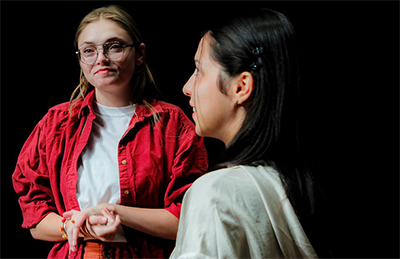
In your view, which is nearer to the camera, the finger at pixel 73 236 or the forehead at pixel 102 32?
the finger at pixel 73 236

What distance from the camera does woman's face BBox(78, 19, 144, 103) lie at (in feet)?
5.15

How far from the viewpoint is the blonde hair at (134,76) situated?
64.0 inches

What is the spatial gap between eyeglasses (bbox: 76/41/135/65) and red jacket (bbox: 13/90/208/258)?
165 mm

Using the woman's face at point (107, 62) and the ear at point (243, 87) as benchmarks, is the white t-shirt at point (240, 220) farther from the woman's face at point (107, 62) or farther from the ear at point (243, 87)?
the woman's face at point (107, 62)

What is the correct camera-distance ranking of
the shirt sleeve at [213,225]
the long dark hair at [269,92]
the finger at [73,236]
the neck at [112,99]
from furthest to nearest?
the neck at [112,99] < the finger at [73,236] < the long dark hair at [269,92] < the shirt sleeve at [213,225]

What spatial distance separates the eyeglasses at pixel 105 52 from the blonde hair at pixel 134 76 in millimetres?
82

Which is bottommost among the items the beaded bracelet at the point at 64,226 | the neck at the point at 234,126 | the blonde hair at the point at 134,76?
the beaded bracelet at the point at 64,226

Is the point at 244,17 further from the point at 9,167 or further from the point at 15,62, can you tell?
the point at 9,167

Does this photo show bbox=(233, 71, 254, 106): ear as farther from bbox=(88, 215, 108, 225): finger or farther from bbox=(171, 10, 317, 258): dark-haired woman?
bbox=(88, 215, 108, 225): finger

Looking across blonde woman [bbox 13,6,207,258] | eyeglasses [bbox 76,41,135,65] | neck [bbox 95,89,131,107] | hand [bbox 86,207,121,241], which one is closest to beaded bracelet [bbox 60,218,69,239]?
blonde woman [bbox 13,6,207,258]

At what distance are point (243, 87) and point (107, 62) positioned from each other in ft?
1.78

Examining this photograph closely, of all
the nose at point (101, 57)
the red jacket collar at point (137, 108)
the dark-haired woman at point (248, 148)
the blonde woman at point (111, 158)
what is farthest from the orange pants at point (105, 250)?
the nose at point (101, 57)

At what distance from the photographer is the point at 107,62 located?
1.57m

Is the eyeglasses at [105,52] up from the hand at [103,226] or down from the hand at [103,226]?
up
